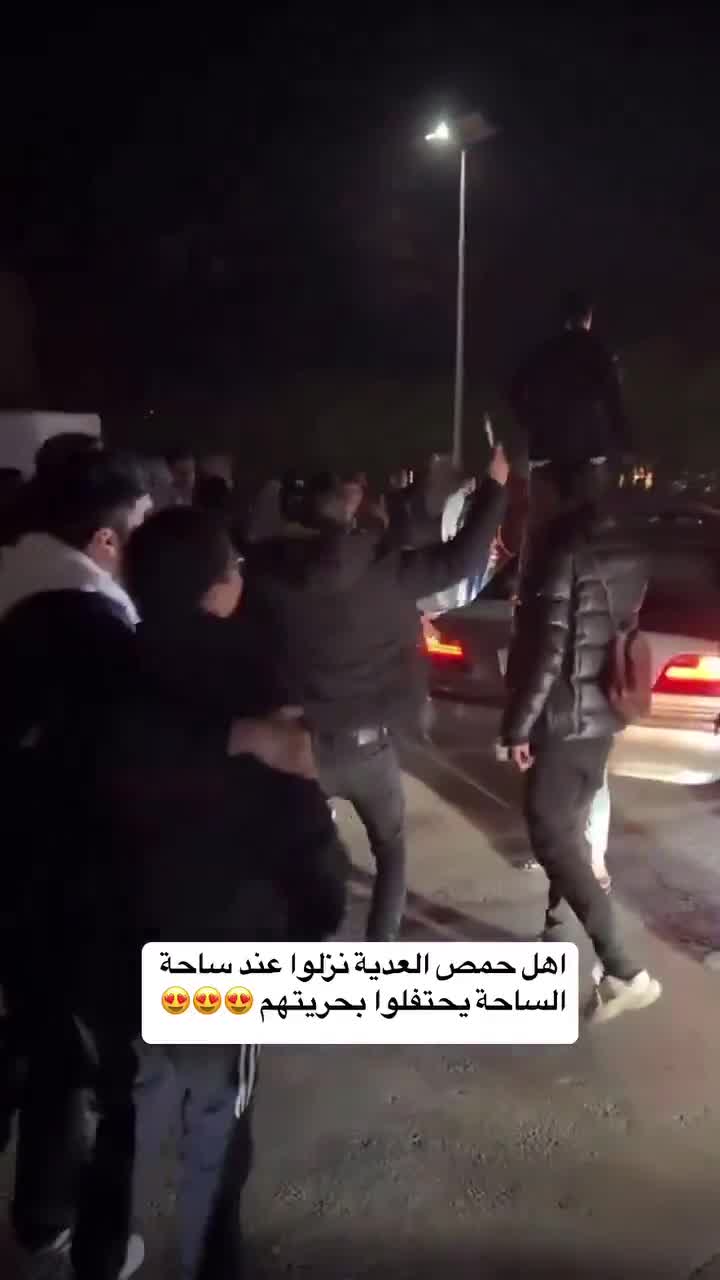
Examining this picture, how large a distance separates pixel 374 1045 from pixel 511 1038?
44 cm

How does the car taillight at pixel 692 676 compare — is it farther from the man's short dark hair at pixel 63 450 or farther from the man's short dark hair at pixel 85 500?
A: the man's short dark hair at pixel 85 500

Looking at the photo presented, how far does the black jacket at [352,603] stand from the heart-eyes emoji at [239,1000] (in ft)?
3.98

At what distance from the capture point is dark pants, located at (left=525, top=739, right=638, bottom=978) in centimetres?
415

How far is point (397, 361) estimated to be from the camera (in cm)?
2791

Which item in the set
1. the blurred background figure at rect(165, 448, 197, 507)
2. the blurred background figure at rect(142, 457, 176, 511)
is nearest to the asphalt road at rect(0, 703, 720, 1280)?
the blurred background figure at rect(142, 457, 176, 511)

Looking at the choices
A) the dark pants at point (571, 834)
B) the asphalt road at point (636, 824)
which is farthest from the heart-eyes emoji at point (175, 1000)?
the asphalt road at point (636, 824)

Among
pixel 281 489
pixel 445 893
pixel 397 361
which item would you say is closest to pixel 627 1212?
pixel 445 893

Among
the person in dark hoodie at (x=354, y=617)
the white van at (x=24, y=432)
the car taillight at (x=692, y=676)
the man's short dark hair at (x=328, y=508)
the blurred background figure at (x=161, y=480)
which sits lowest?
the white van at (x=24, y=432)

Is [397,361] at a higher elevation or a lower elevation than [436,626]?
lower

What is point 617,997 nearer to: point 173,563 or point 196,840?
point 196,840

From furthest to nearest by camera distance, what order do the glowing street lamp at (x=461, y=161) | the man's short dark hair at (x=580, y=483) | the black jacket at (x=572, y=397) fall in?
1. the glowing street lamp at (x=461, y=161)
2. the black jacket at (x=572, y=397)
3. the man's short dark hair at (x=580, y=483)

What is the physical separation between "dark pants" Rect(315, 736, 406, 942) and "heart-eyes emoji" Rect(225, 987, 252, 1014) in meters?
1.28

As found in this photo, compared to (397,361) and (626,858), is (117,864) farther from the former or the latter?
(397,361)

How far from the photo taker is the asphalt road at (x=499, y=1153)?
3.06 meters
